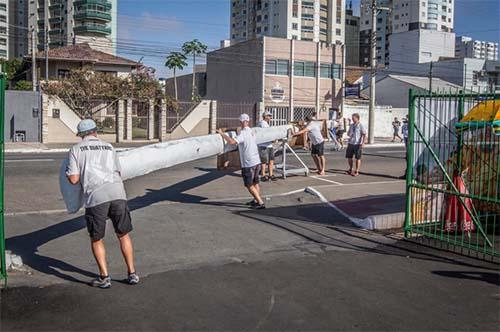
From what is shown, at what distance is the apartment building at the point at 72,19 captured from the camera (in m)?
110

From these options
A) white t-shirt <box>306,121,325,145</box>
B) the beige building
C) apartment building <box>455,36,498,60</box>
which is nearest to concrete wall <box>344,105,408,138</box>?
the beige building

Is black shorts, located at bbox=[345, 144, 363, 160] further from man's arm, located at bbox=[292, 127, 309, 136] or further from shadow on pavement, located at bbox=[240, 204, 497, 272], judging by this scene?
shadow on pavement, located at bbox=[240, 204, 497, 272]

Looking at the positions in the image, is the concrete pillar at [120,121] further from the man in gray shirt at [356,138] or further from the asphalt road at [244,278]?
the asphalt road at [244,278]

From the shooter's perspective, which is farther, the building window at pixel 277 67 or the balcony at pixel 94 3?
the balcony at pixel 94 3

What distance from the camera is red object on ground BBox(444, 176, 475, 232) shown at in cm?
811

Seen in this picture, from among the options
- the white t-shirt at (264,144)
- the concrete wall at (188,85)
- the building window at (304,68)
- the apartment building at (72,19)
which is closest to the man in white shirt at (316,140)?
the white t-shirt at (264,144)

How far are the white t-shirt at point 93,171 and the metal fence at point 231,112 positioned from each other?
1342 inches

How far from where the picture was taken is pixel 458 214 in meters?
8.25

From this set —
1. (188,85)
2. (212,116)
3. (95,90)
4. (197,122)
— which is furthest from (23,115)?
(188,85)

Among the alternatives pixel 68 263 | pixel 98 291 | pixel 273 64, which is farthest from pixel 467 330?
pixel 273 64

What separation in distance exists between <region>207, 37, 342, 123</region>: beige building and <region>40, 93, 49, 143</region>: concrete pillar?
20.4 m

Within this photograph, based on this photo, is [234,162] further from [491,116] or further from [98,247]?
[98,247]

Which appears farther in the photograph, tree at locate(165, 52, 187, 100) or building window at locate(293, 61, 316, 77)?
tree at locate(165, 52, 187, 100)

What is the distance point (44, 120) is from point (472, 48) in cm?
13951
